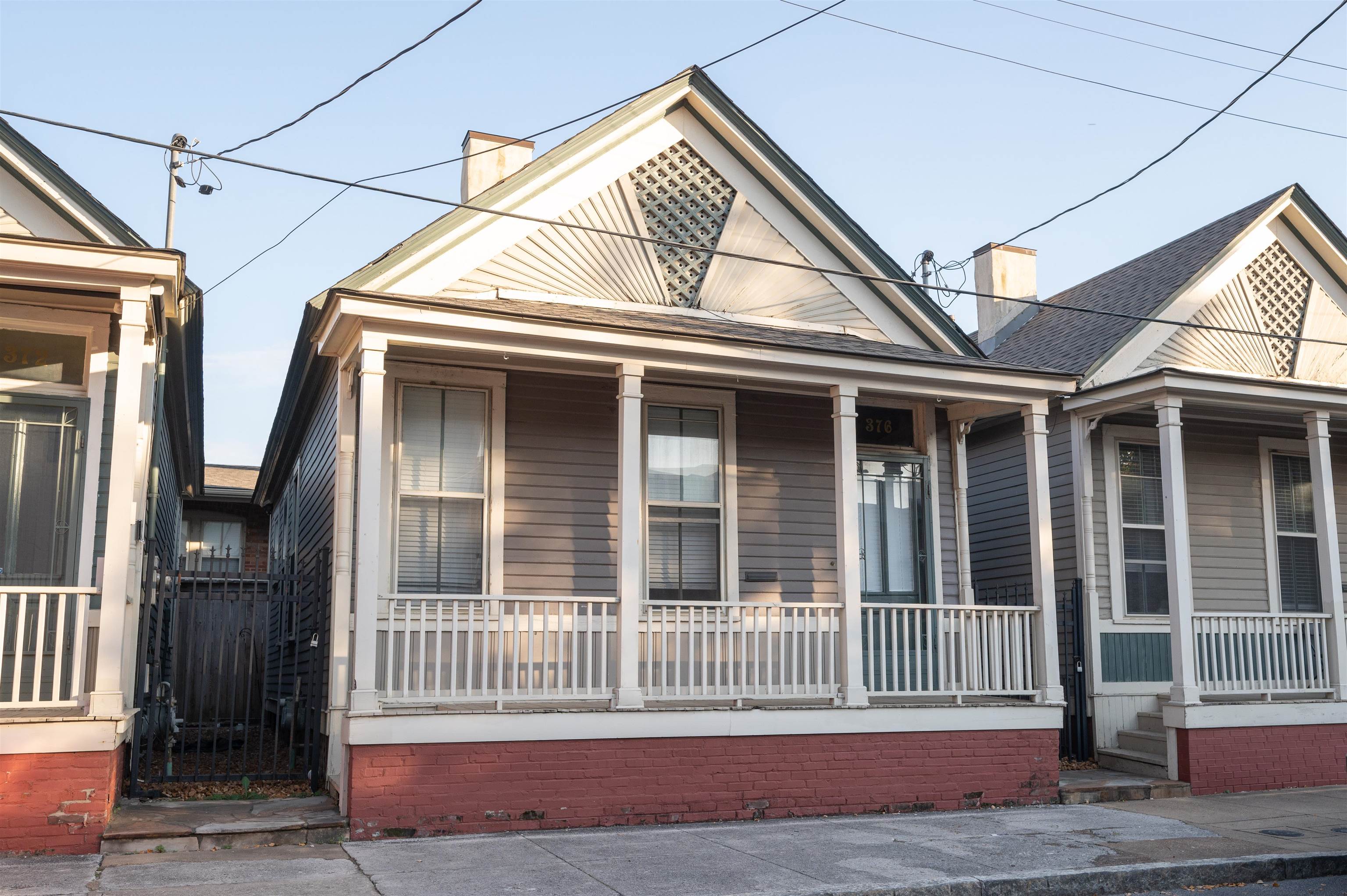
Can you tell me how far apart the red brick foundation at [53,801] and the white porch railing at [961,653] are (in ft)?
19.8

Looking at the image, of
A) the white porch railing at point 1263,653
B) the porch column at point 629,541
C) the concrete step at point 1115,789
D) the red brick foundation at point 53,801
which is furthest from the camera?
the white porch railing at point 1263,653

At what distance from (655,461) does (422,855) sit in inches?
176

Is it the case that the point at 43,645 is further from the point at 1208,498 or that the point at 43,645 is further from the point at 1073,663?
the point at 1208,498

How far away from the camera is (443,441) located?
1045 cm

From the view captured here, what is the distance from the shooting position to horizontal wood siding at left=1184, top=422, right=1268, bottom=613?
545 inches

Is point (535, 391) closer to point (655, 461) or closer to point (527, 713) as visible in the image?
point (655, 461)

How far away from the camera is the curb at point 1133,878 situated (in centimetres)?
721

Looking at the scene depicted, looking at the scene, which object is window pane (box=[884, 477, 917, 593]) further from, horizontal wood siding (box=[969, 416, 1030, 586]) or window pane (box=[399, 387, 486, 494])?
window pane (box=[399, 387, 486, 494])

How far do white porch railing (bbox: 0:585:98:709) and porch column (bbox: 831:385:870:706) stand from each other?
5.89 meters

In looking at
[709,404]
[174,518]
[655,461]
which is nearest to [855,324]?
[709,404]

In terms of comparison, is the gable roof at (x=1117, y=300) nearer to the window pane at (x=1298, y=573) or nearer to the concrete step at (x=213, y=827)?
the window pane at (x=1298, y=573)

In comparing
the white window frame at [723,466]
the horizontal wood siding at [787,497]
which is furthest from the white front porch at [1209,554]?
the white window frame at [723,466]

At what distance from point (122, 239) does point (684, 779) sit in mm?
6207

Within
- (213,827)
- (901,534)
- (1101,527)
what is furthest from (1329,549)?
(213,827)
